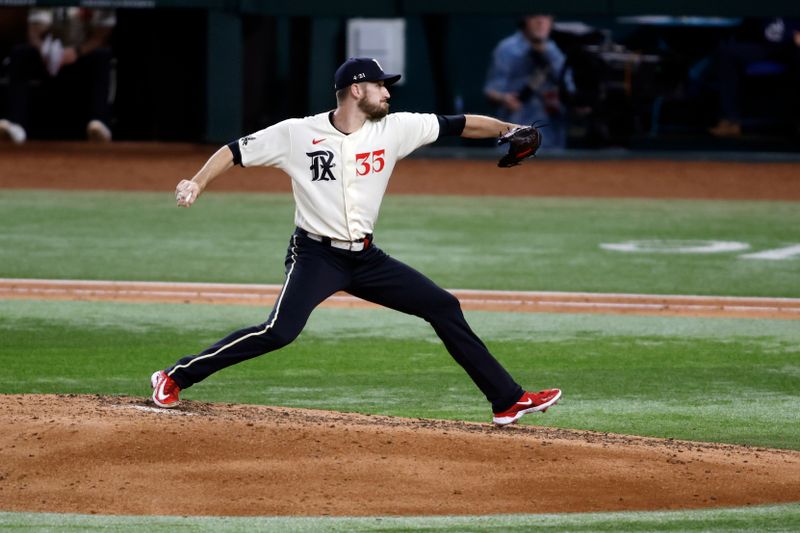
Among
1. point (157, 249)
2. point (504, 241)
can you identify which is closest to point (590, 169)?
point (504, 241)

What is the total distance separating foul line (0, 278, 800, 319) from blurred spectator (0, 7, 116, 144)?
48.8 feet

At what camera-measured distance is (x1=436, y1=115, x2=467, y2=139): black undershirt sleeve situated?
283 inches

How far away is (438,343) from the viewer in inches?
404

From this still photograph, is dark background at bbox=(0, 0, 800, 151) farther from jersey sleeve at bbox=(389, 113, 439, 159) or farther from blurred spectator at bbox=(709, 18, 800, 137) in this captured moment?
jersey sleeve at bbox=(389, 113, 439, 159)

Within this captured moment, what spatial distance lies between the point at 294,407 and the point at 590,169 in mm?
15681

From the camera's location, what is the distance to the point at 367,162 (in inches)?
273

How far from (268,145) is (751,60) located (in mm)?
18033

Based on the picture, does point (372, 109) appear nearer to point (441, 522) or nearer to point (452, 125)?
point (452, 125)

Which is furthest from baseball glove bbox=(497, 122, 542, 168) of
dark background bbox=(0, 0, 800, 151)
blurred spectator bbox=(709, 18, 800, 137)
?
blurred spectator bbox=(709, 18, 800, 137)

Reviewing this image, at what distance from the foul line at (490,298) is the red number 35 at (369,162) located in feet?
15.6

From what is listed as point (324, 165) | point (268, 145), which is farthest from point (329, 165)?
point (268, 145)

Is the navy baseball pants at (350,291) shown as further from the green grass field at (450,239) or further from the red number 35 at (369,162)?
the green grass field at (450,239)

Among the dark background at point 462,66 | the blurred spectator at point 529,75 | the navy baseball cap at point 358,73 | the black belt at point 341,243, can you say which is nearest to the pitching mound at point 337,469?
the black belt at point 341,243

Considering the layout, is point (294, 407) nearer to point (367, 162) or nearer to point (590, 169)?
point (367, 162)
